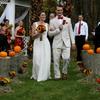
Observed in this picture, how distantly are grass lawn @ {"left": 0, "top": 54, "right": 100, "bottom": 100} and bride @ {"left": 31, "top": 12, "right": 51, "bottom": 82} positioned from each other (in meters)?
0.30

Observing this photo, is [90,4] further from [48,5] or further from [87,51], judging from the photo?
[87,51]

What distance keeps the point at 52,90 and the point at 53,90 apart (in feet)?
0.08

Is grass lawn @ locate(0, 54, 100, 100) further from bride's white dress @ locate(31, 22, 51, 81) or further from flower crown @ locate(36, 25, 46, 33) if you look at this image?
flower crown @ locate(36, 25, 46, 33)

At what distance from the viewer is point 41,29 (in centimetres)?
1478

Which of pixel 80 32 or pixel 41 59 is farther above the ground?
pixel 80 32

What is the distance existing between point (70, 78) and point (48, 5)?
67.5 feet

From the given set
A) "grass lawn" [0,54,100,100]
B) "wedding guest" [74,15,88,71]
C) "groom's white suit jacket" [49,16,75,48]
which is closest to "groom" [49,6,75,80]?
"groom's white suit jacket" [49,16,75,48]

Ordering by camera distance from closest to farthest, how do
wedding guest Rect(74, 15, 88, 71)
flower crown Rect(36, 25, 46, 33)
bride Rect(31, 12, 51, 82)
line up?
flower crown Rect(36, 25, 46, 33), bride Rect(31, 12, 51, 82), wedding guest Rect(74, 15, 88, 71)

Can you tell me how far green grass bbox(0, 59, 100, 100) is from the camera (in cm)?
1188

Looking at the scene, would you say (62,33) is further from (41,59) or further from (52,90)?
(52,90)

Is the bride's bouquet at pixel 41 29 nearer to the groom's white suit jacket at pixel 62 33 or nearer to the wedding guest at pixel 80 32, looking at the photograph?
the groom's white suit jacket at pixel 62 33

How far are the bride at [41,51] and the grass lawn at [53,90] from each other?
298mm

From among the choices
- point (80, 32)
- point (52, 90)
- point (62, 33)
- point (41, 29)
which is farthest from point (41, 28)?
point (80, 32)

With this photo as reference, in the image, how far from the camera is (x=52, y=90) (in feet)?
42.6
